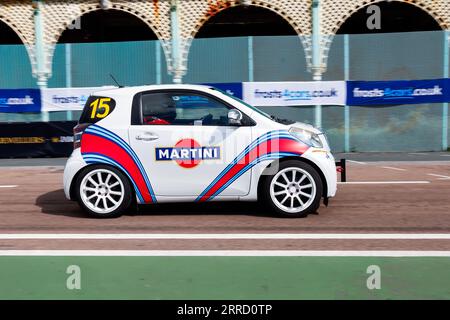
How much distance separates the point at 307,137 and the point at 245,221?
1.35 meters

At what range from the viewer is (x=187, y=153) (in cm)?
745

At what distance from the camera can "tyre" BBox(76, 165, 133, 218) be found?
A: 7551mm

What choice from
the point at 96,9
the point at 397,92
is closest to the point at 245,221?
the point at 397,92

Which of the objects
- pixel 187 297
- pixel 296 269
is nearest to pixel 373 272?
pixel 296 269

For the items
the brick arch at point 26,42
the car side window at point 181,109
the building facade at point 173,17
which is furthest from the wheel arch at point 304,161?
the brick arch at point 26,42

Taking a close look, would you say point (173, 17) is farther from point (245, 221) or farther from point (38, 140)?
point (245, 221)

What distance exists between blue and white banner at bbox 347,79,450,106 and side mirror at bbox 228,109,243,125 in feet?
31.3

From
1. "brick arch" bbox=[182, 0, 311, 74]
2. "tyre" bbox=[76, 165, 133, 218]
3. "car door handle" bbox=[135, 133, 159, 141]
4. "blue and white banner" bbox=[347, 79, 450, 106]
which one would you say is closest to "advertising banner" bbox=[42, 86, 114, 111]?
"brick arch" bbox=[182, 0, 311, 74]

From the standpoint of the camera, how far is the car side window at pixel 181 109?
24.8ft

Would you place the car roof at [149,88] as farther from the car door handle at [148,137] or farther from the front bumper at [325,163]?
the front bumper at [325,163]

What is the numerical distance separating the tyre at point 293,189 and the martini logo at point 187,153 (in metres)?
0.80

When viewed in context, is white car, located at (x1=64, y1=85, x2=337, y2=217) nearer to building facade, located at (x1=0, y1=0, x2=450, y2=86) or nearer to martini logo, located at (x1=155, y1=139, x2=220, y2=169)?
martini logo, located at (x1=155, y1=139, x2=220, y2=169)

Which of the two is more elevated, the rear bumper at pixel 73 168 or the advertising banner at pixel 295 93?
the advertising banner at pixel 295 93
